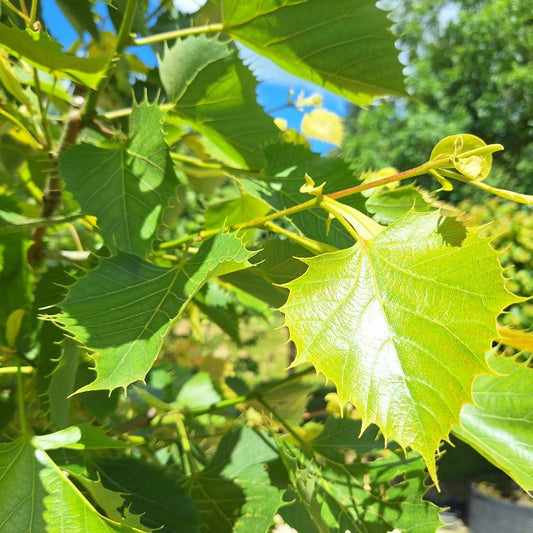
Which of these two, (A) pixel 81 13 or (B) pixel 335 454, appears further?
(A) pixel 81 13

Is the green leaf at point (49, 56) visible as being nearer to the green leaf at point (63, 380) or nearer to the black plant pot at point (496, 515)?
the green leaf at point (63, 380)

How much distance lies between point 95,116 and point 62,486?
0.35 meters

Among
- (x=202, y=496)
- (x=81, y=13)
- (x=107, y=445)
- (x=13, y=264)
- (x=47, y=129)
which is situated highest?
(x=81, y=13)

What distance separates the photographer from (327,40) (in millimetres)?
583

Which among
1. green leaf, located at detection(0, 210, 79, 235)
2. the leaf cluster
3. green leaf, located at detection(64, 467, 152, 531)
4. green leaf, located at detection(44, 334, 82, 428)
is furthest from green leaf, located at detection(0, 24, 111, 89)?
green leaf, located at detection(64, 467, 152, 531)

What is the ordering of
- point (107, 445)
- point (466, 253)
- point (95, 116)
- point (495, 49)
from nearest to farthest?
1. point (466, 253)
2. point (107, 445)
3. point (95, 116)
4. point (495, 49)

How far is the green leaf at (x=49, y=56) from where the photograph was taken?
430mm

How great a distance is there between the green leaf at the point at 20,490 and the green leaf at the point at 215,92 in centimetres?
35

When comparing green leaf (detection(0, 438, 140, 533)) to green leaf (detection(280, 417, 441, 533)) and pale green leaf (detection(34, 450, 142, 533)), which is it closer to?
pale green leaf (detection(34, 450, 142, 533))

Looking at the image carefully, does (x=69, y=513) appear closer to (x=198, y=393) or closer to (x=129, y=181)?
(x=129, y=181)

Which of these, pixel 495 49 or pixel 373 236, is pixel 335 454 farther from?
pixel 495 49

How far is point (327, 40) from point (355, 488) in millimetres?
452

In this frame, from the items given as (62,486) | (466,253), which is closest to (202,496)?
(62,486)

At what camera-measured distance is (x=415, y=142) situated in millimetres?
10320
